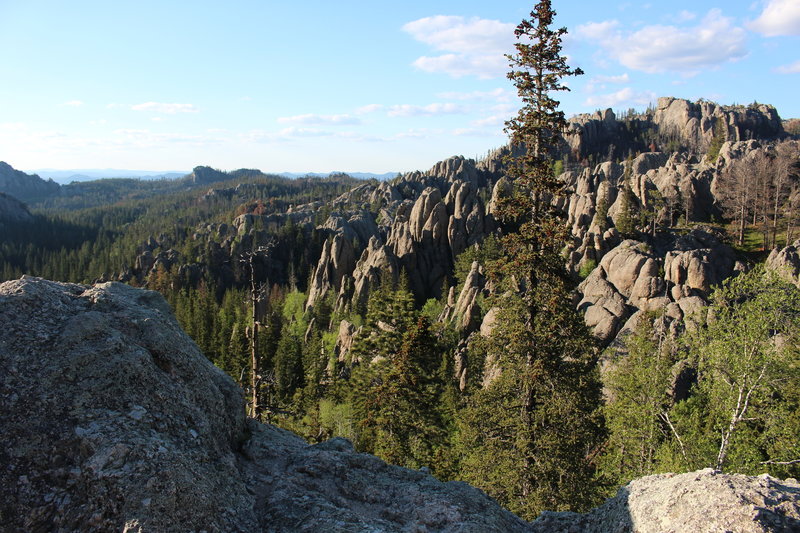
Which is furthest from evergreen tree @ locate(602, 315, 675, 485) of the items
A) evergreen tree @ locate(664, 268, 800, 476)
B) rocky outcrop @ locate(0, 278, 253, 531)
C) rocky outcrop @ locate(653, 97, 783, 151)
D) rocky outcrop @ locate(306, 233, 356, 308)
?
rocky outcrop @ locate(653, 97, 783, 151)

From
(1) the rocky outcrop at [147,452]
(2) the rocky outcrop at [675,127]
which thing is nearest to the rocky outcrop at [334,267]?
Answer: (1) the rocky outcrop at [147,452]

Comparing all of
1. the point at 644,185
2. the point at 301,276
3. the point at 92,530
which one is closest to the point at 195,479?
the point at 92,530

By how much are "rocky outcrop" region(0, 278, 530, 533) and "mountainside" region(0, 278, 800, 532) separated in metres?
0.02

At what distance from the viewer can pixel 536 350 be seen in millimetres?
15430

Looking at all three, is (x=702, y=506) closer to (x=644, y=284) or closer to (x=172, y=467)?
(x=172, y=467)

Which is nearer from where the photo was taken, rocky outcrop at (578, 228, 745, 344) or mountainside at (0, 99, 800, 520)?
mountainside at (0, 99, 800, 520)

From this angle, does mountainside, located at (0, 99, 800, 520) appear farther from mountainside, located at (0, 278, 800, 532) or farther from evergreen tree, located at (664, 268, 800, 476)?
mountainside, located at (0, 278, 800, 532)

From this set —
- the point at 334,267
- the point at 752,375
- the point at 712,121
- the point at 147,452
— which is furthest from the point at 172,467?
the point at 712,121

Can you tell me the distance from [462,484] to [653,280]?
45.0 m

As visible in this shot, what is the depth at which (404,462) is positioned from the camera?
2603cm

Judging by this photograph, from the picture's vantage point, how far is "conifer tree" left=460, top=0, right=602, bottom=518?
589 inches

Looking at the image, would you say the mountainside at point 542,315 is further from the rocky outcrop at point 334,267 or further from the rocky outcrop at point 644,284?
the rocky outcrop at point 334,267

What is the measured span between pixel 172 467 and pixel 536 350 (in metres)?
12.3

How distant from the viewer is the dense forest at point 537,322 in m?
14.5
